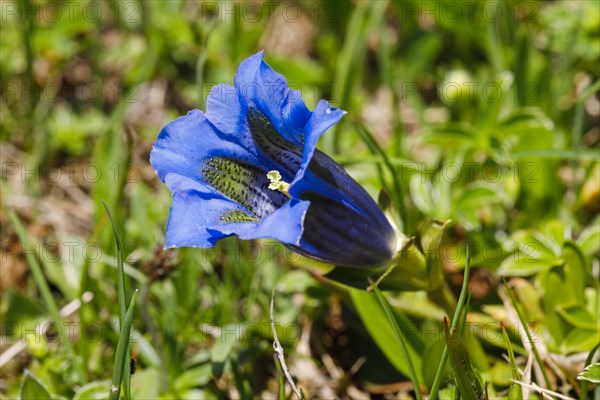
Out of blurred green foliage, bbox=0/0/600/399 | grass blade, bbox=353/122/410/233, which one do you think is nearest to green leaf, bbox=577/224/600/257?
blurred green foliage, bbox=0/0/600/399

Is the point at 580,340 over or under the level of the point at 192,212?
under

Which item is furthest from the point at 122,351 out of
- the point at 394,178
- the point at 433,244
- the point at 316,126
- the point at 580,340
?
the point at 580,340

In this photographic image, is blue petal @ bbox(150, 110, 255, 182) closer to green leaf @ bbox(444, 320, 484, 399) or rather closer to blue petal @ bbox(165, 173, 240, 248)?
blue petal @ bbox(165, 173, 240, 248)

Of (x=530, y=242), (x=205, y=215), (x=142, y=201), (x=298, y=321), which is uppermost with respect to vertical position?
(x=205, y=215)

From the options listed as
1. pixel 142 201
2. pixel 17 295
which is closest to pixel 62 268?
pixel 17 295

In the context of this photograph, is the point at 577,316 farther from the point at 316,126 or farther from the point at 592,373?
the point at 316,126

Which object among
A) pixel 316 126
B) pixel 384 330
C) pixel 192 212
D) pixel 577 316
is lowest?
pixel 384 330

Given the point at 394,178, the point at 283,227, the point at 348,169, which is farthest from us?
the point at 348,169

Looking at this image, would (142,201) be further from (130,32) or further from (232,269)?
(130,32)
